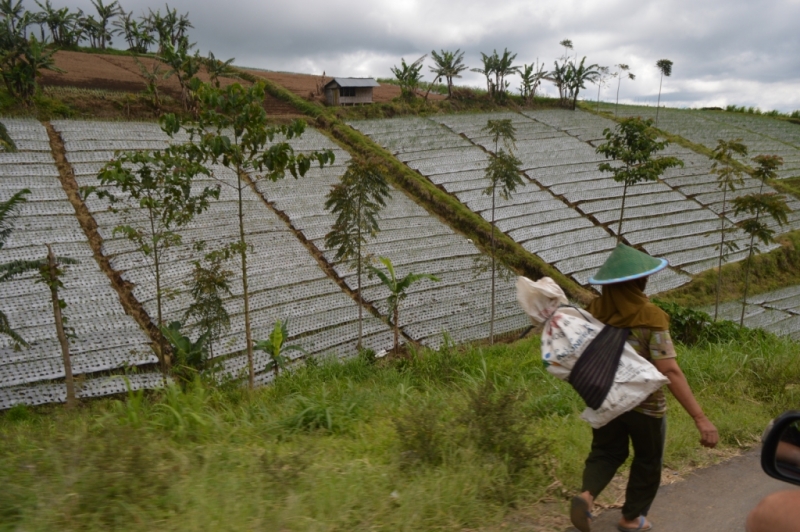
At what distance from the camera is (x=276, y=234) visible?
14.2 meters

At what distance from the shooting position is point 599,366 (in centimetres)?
263

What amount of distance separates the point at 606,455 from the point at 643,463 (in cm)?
17

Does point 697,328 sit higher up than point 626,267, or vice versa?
point 626,267

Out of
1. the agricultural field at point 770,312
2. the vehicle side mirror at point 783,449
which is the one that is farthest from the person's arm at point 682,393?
the agricultural field at point 770,312

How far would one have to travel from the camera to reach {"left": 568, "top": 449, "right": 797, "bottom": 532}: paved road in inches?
118

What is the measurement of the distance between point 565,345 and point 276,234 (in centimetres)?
1212

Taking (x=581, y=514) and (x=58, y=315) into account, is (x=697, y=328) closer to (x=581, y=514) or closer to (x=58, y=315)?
(x=581, y=514)

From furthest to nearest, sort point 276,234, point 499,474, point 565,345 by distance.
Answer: point 276,234 < point 499,474 < point 565,345

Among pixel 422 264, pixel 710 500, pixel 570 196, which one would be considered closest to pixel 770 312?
pixel 570 196

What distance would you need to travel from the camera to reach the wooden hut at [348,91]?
25.5 meters

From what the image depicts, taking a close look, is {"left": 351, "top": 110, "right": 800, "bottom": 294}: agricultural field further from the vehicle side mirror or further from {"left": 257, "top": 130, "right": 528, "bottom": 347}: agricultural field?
the vehicle side mirror

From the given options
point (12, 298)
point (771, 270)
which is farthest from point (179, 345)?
point (771, 270)

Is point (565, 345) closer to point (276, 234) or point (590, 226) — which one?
point (276, 234)

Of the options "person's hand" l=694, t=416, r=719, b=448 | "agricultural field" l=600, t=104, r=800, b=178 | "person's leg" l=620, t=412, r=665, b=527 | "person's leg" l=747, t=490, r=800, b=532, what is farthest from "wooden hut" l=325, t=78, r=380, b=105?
"person's leg" l=747, t=490, r=800, b=532
